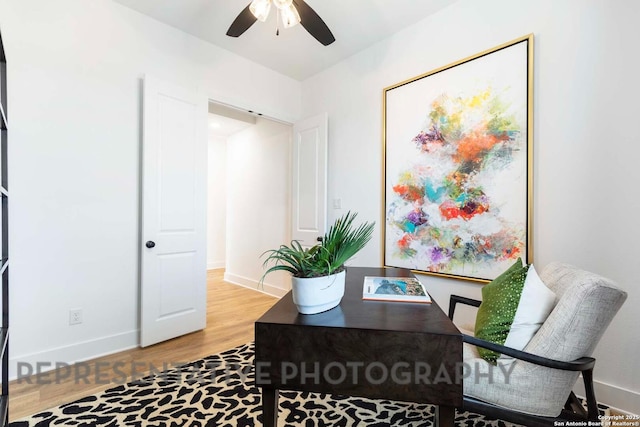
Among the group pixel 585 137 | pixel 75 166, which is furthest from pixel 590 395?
pixel 75 166

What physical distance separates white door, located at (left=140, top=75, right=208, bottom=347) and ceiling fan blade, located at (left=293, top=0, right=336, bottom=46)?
1305mm

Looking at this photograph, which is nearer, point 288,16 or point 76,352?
point 288,16

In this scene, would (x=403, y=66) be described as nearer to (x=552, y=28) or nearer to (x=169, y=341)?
(x=552, y=28)

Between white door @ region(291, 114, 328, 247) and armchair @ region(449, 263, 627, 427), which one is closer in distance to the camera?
armchair @ region(449, 263, 627, 427)

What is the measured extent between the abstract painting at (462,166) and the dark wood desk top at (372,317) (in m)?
1.28

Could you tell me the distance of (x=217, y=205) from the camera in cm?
613

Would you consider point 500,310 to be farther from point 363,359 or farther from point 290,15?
point 290,15

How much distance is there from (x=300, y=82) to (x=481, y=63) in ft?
7.18

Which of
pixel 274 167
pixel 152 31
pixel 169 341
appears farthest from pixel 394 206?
pixel 152 31

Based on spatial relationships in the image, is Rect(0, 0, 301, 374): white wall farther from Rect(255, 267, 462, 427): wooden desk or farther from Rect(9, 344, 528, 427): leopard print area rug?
Rect(255, 267, 462, 427): wooden desk

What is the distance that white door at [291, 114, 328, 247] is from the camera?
10.9 feet

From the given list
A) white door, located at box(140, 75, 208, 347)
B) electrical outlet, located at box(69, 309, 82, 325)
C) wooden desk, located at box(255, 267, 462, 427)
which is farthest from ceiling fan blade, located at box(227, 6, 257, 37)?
electrical outlet, located at box(69, 309, 82, 325)

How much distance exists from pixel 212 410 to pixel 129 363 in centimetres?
101

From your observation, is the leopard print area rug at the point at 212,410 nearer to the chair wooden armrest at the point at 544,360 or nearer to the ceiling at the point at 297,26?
the chair wooden armrest at the point at 544,360
